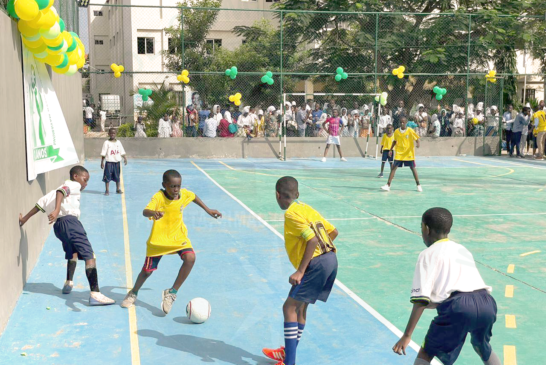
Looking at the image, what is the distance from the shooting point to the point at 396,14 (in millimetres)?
25922

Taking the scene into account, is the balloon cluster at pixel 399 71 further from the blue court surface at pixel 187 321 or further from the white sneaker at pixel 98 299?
the white sneaker at pixel 98 299

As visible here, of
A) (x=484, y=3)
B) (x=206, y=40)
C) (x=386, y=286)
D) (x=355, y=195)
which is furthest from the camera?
(x=206, y=40)

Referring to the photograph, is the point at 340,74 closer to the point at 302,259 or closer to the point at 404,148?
the point at 404,148

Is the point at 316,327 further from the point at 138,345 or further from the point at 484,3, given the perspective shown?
the point at 484,3

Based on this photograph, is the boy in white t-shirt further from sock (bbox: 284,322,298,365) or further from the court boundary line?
sock (bbox: 284,322,298,365)

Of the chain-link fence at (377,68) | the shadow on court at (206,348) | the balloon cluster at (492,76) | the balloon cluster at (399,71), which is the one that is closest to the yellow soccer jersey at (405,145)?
the chain-link fence at (377,68)

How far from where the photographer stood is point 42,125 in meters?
8.98

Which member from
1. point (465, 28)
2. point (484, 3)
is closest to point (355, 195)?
point (465, 28)

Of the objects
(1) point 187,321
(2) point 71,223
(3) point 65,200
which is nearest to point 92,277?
(2) point 71,223

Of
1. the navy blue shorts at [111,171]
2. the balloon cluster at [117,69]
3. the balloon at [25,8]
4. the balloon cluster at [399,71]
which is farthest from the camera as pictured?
the balloon cluster at [399,71]

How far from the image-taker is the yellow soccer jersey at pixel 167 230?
6465 mm

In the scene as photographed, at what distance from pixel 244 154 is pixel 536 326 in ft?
62.0

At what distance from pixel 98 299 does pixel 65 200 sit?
3.80 feet

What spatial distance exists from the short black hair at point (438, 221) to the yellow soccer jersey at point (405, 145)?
11.7 m
